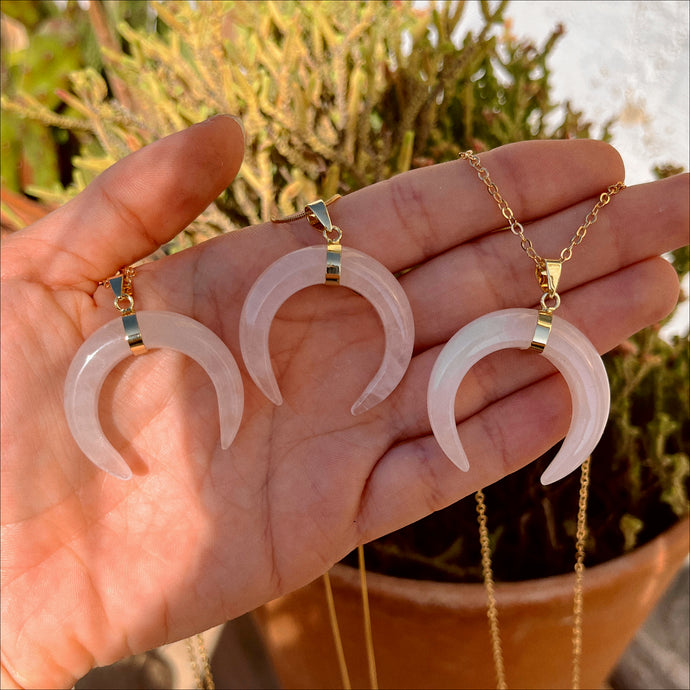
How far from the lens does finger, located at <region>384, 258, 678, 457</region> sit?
4.45ft

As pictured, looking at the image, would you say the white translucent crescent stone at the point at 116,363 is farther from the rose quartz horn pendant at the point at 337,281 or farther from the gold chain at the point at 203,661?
the gold chain at the point at 203,661

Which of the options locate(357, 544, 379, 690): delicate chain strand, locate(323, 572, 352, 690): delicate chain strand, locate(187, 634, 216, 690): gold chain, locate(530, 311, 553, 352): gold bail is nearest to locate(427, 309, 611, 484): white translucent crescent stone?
locate(530, 311, 553, 352): gold bail

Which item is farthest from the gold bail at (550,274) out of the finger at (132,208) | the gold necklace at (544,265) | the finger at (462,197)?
the finger at (132,208)

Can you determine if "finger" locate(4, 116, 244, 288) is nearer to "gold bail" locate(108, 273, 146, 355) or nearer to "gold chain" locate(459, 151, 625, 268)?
"gold bail" locate(108, 273, 146, 355)


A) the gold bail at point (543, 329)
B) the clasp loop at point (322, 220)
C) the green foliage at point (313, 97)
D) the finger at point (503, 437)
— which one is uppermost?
the green foliage at point (313, 97)

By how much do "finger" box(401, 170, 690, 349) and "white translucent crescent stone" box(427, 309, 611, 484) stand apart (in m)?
0.08

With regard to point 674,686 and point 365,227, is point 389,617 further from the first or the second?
point 674,686

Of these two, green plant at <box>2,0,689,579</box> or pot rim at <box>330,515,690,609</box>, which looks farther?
green plant at <box>2,0,689,579</box>

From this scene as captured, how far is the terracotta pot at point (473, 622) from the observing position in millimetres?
1525

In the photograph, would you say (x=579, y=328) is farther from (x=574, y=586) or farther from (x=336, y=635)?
(x=336, y=635)

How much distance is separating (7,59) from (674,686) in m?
3.23

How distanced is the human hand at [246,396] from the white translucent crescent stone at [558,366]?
0.04m

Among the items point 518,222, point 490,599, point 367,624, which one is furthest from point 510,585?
point 518,222

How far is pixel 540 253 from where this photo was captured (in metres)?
1.41
